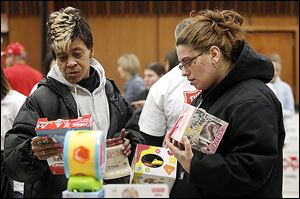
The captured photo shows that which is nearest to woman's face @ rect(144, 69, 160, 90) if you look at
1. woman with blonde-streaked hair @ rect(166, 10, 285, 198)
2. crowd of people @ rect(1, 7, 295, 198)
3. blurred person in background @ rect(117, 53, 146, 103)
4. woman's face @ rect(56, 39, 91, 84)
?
blurred person in background @ rect(117, 53, 146, 103)

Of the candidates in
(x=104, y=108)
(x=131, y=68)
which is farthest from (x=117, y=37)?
(x=104, y=108)

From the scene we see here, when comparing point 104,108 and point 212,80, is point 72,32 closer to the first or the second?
point 104,108

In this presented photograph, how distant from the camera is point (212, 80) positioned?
201 centimetres

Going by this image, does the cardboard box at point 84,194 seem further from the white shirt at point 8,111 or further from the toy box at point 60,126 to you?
the white shirt at point 8,111

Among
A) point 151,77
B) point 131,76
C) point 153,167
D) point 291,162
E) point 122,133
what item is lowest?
point 291,162

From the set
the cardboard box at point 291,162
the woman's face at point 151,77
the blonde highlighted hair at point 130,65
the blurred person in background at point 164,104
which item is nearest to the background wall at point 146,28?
the blonde highlighted hair at point 130,65

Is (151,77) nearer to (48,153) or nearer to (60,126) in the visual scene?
(48,153)

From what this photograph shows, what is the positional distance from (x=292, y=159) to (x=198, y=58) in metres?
4.71

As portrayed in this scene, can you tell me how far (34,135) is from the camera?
2236 millimetres

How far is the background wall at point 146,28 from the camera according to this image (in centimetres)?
873

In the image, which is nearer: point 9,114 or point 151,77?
point 9,114

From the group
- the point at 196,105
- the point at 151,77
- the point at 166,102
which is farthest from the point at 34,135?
the point at 151,77

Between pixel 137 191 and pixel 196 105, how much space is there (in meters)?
0.72

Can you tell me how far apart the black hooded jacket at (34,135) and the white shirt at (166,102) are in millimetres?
880
